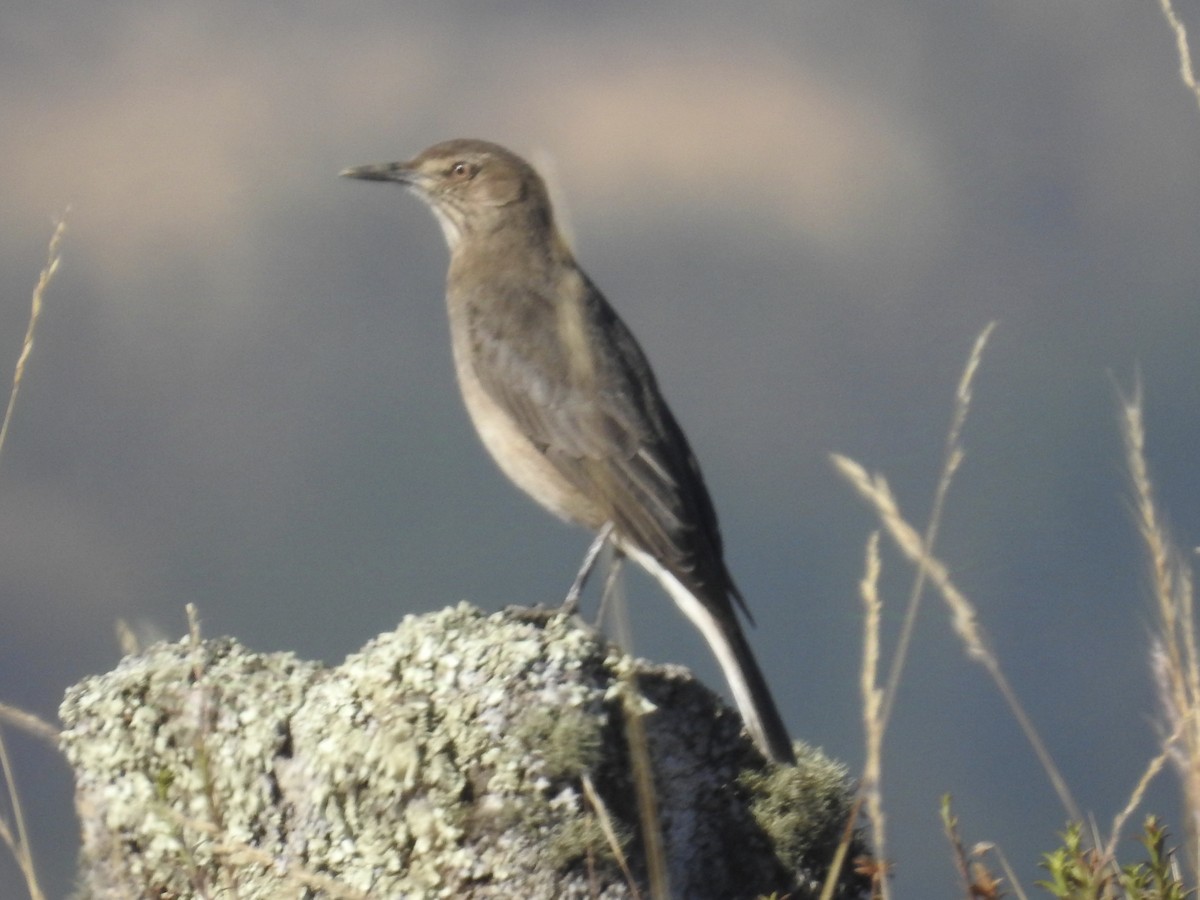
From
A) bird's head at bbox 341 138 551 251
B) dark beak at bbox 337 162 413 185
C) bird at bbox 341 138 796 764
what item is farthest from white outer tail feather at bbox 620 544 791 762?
dark beak at bbox 337 162 413 185

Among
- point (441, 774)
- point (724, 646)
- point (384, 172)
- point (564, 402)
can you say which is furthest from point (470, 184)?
point (441, 774)

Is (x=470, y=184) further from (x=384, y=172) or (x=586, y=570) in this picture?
(x=586, y=570)

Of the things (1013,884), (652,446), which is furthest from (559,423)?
(1013,884)

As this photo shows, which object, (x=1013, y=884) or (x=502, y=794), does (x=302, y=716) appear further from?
(x=1013, y=884)

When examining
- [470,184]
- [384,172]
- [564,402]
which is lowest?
[564,402]

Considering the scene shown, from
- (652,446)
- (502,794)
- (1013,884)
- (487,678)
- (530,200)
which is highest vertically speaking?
(530,200)

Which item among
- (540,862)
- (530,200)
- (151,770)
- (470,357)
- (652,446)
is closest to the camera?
(540,862)

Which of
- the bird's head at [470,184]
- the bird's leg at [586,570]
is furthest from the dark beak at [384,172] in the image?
the bird's leg at [586,570]
